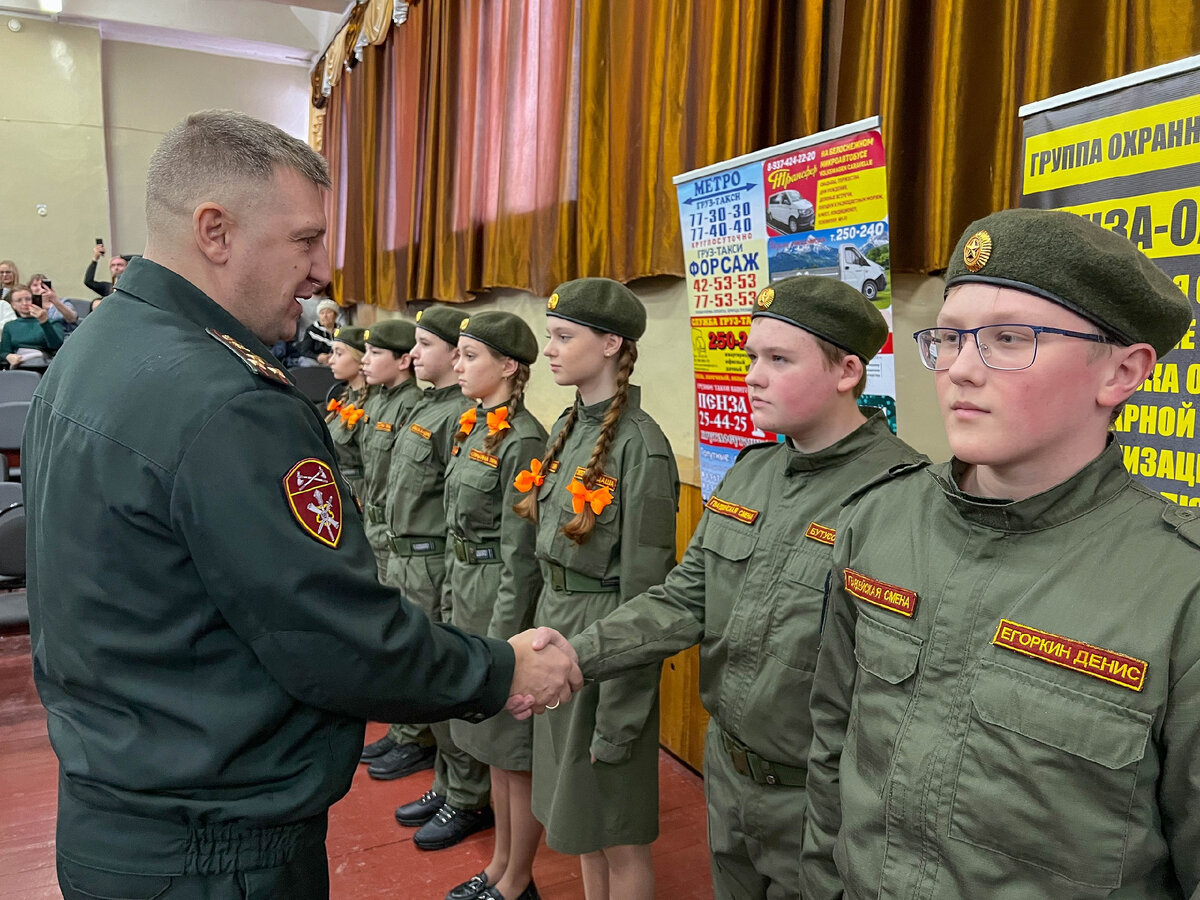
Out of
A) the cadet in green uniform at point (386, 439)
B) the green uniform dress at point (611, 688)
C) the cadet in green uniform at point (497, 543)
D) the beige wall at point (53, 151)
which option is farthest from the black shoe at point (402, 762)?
the beige wall at point (53, 151)

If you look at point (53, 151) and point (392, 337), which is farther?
point (53, 151)

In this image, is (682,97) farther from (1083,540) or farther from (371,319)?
(371,319)

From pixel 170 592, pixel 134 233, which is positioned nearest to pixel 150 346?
pixel 170 592

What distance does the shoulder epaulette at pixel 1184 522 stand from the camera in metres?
0.88

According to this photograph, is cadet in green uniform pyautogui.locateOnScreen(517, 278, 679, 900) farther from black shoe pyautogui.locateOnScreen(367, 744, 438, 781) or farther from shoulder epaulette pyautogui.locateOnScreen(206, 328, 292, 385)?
black shoe pyautogui.locateOnScreen(367, 744, 438, 781)

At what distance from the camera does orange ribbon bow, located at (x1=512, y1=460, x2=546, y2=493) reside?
2.26 meters

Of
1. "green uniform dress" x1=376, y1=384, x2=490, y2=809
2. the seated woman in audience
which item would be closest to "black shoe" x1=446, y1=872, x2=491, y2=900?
"green uniform dress" x1=376, y1=384, x2=490, y2=809

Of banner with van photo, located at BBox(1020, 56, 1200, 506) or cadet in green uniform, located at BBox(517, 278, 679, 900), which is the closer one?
banner with van photo, located at BBox(1020, 56, 1200, 506)

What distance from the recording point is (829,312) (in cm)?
157

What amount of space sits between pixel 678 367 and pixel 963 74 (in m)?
1.55

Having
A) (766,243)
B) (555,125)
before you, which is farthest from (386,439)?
(766,243)

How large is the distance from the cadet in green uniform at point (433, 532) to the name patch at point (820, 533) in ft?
5.43

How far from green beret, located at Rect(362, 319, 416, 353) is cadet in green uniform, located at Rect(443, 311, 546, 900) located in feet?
3.67

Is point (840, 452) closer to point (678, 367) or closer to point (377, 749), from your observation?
point (678, 367)
